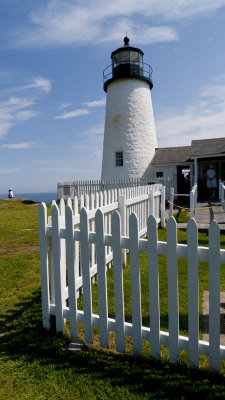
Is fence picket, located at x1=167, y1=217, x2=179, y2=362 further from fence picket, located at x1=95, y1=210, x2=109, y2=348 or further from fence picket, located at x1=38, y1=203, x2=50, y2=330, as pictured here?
fence picket, located at x1=38, y1=203, x2=50, y2=330

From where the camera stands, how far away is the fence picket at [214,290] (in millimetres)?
2223

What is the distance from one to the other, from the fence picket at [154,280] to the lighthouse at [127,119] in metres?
18.3

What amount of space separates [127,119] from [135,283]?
19.2 meters

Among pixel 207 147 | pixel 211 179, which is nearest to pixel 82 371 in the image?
pixel 211 179

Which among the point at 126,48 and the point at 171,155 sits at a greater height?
the point at 126,48

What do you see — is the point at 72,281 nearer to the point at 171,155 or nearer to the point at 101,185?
the point at 101,185

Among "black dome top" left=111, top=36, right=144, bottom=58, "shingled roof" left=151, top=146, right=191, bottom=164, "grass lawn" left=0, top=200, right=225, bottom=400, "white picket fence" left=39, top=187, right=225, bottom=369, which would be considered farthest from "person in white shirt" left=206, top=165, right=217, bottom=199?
"white picket fence" left=39, top=187, right=225, bottom=369

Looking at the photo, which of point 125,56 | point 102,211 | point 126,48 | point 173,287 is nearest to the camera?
point 173,287

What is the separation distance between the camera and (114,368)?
8.14 ft

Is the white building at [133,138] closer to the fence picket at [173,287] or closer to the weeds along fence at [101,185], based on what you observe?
the weeds along fence at [101,185]

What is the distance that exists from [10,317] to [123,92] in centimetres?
1989

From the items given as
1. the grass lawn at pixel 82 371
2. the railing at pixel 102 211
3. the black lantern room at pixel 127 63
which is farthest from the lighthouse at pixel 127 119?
the grass lawn at pixel 82 371

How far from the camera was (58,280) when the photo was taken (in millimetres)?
3076

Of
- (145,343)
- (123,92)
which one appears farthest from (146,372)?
(123,92)
